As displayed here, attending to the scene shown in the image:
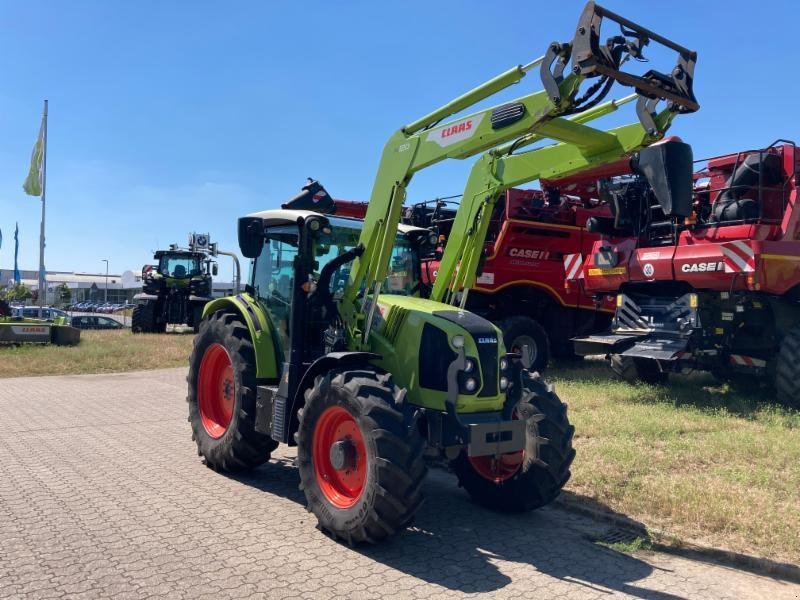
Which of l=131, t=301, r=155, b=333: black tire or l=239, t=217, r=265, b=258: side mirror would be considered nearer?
l=239, t=217, r=265, b=258: side mirror

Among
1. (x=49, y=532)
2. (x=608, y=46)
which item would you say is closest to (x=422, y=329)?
(x=608, y=46)

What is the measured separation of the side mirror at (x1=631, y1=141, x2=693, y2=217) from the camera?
4.64 meters

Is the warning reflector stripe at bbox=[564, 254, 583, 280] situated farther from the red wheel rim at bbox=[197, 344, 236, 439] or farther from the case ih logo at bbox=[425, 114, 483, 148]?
the case ih logo at bbox=[425, 114, 483, 148]

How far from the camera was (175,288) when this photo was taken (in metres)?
22.8

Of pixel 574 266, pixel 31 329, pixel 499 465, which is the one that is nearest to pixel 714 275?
pixel 574 266

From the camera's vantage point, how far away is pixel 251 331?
579 centimetres

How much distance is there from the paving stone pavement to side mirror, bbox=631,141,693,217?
234 cm

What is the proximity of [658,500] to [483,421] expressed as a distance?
1608 mm

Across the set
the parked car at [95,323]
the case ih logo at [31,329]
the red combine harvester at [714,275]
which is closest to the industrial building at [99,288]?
the parked car at [95,323]

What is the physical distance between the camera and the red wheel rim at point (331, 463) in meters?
4.47

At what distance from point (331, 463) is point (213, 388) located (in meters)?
2.44

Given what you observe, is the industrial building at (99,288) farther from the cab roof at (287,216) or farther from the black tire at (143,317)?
the cab roof at (287,216)

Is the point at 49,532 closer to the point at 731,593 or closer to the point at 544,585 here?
the point at 544,585

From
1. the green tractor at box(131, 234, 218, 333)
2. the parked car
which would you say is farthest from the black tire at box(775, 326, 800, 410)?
the parked car
